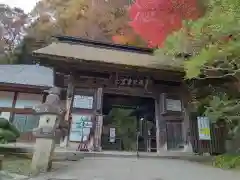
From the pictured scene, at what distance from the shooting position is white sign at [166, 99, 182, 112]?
10.8m

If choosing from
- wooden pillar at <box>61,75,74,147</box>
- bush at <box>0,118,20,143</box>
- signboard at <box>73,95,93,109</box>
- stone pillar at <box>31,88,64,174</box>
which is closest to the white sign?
signboard at <box>73,95,93,109</box>

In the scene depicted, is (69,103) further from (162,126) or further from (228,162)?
(228,162)

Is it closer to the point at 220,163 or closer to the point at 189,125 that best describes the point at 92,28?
the point at 189,125

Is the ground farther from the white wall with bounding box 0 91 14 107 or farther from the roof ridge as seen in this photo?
the white wall with bounding box 0 91 14 107

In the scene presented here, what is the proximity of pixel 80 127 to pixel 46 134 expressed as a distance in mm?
3512

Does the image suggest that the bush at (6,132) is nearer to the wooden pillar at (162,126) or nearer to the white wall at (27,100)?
the wooden pillar at (162,126)

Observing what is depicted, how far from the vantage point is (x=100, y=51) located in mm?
11914

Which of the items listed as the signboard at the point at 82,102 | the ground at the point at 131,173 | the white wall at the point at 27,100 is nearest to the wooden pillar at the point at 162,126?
the signboard at the point at 82,102

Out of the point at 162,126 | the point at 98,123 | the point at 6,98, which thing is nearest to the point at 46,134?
the point at 98,123

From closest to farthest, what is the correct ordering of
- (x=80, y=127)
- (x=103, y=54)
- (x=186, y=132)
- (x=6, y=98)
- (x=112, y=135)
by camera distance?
(x=80, y=127) → (x=186, y=132) → (x=103, y=54) → (x=112, y=135) → (x=6, y=98)

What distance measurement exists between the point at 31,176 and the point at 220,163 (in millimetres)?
5507

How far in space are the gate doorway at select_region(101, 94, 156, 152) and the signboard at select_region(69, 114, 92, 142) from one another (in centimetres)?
340

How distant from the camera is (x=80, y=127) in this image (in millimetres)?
9992

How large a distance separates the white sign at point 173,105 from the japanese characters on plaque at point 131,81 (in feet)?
3.80
